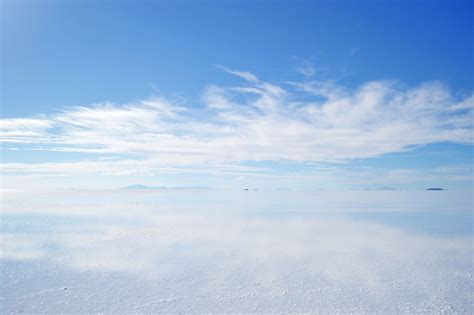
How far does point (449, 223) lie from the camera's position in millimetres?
17328

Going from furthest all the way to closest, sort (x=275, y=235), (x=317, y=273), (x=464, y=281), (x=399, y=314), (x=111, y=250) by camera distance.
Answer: (x=275, y=235) < (x=111, y=250) < (x=317, y=273) < (x=464, y=281) < (x=399, y=314)

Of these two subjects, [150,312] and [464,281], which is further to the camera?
[464,281]

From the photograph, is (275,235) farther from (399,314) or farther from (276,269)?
(399,314)

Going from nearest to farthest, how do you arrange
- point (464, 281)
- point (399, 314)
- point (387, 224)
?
point (399, 314) < point (464, 281) < point (387, 224)

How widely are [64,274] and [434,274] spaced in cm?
996

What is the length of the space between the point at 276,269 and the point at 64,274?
226 inches

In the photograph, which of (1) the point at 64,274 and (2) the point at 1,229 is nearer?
(1) the point at 64,274

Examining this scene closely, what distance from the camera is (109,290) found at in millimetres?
7070

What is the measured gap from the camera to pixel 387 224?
17.1 meters

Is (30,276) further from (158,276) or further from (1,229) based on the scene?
(1,229)

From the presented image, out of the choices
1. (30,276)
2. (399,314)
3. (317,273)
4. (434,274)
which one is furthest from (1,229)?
(434,274)

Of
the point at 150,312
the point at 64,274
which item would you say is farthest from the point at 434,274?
the point at 64,274

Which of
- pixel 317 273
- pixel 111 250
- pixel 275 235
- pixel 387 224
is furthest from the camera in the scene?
pixel 387 224

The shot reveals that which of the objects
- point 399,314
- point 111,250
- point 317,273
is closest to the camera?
point 399,314
